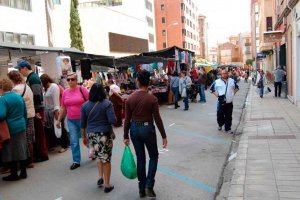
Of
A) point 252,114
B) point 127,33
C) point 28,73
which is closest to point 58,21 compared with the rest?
point 127,33

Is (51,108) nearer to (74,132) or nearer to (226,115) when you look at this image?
(74,132)

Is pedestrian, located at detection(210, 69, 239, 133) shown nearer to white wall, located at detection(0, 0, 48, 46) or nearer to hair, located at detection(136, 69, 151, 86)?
hair, located at detection(136, 69, 151, 86)

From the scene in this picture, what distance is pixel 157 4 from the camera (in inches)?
3846

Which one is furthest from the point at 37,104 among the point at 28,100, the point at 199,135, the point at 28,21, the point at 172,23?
the point at 172,23

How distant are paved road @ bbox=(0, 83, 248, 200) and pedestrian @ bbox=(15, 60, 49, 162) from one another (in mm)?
288

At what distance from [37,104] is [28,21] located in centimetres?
2027

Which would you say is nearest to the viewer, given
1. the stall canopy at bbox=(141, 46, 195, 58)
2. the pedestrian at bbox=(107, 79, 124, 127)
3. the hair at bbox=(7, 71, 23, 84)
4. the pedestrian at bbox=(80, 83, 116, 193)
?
the pedestrian at bbox=(80, 83, 116, 193)

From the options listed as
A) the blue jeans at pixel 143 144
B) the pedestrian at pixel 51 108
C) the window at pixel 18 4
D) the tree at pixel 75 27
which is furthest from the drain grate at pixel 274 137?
the tree at pixel 75 27

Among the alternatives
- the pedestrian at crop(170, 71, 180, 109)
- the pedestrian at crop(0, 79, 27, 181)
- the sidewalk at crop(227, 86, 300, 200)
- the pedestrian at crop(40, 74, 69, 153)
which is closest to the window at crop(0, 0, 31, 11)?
the pedestrian at crop(170, 71, 180, 109)

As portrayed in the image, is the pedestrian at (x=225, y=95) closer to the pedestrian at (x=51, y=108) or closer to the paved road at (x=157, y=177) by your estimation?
the paved road at (x=157, y=177)

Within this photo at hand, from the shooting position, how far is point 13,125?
659cm

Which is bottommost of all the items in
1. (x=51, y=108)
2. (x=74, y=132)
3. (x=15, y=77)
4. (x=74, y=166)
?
(x=74, y=166)

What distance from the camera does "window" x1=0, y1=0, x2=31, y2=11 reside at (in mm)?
24237

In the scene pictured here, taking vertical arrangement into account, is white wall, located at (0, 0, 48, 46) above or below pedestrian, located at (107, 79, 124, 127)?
above
